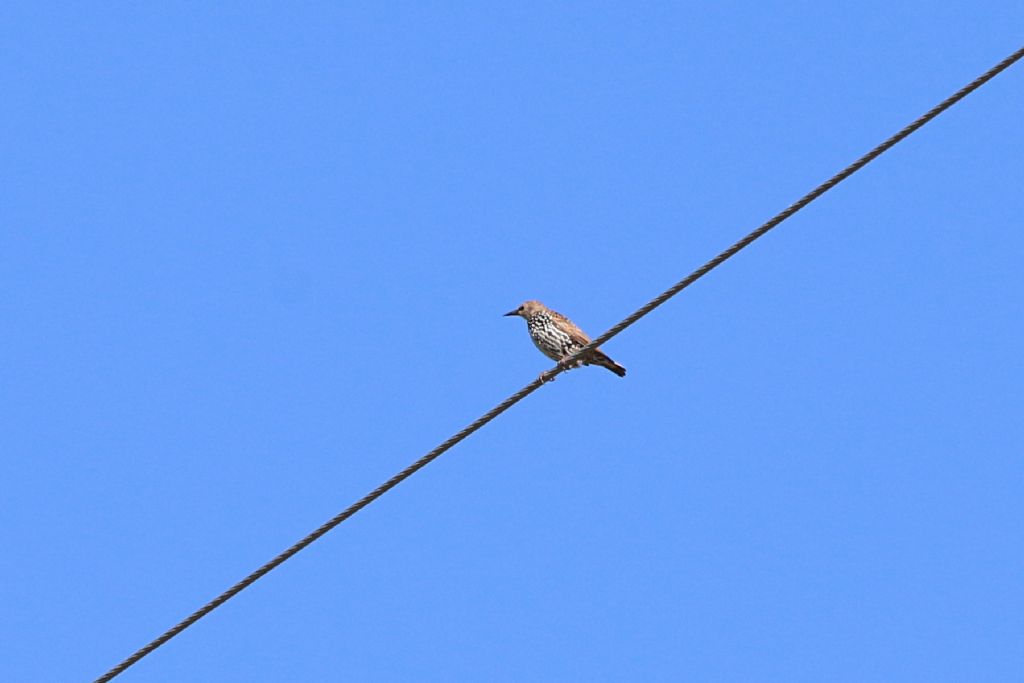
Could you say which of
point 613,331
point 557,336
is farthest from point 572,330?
point 613,331

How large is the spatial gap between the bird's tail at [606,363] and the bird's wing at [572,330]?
Result: 1.02 ft

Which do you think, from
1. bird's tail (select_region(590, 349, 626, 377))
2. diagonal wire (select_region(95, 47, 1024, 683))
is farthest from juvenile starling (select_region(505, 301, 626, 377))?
diagonal wire (select_region(95, 47, 1024, 683))

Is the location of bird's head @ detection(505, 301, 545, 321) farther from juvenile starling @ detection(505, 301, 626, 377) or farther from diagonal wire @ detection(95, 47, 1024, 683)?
diagonal wire @ detection(95, 47, 1024, 683)

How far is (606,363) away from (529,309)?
4.31 ft

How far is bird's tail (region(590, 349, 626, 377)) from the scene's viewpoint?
13.1 metres

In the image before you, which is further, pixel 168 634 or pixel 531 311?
pixel 531 311

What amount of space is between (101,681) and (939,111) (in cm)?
477

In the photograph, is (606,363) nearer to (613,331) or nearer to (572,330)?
(572,330)

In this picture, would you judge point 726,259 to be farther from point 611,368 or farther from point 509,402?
point 611,368

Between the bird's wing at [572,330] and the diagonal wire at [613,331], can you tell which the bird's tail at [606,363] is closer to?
the bird's wing at [572,330]

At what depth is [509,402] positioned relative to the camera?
9109 millimetres

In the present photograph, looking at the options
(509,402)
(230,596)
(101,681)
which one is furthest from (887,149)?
(101,681)

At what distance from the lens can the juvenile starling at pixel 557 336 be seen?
13219 millimetres

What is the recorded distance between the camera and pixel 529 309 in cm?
1431
